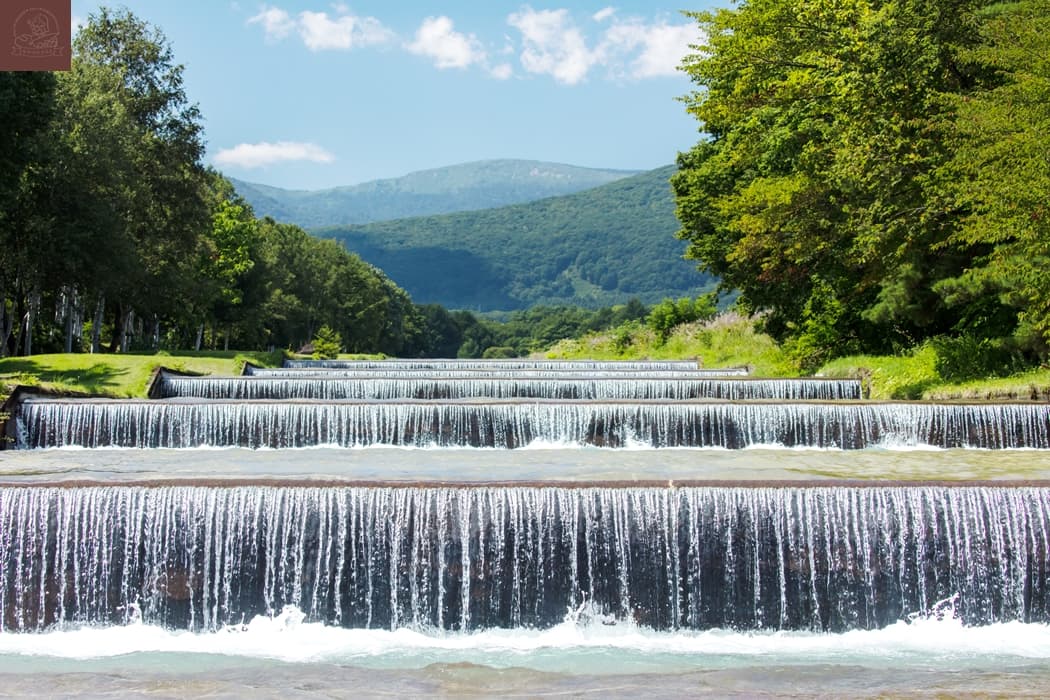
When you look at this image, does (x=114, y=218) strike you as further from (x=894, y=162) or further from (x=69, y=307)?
(x=894, y=162)

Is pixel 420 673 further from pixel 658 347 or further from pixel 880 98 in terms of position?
pixel 658 347

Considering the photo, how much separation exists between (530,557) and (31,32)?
2665 cm

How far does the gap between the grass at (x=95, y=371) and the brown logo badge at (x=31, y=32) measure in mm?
8737

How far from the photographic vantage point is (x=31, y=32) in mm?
32844

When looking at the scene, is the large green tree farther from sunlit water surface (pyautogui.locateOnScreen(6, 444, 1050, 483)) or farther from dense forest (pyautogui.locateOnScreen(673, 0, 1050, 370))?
sunlit water surface (pyautogui.locateOnScreen(6, 444, 1050, 483))

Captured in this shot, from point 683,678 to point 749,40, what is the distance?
2386 centimetres

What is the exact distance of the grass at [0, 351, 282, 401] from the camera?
2830 centimetres

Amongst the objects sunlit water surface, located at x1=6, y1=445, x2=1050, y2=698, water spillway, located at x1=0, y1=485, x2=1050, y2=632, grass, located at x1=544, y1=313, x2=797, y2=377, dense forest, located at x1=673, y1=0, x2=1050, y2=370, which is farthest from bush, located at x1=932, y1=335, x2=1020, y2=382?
water spillway, located at x1=0, y1=485, x2=1050, y2=632

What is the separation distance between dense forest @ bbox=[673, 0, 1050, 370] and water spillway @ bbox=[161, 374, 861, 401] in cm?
394

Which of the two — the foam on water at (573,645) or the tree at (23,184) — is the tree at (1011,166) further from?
the tree at (23,184)

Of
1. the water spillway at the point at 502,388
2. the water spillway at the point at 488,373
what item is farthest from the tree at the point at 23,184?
the water spillway at the point at 502,388

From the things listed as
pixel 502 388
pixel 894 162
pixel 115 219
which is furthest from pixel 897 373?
pixel 115 219

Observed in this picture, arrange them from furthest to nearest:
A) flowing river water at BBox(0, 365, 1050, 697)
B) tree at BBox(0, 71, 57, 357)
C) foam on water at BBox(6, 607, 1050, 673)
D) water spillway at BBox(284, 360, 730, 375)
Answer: water spillway at BBox(284, 360, 730, 375) < tree at BBox(0, 71, 57, 357) < flowing river water at BBox(0, 365, 1050, 697) < foam on water at BBox(6, 607, 1050, 673)

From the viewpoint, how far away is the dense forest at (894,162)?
911 inches
